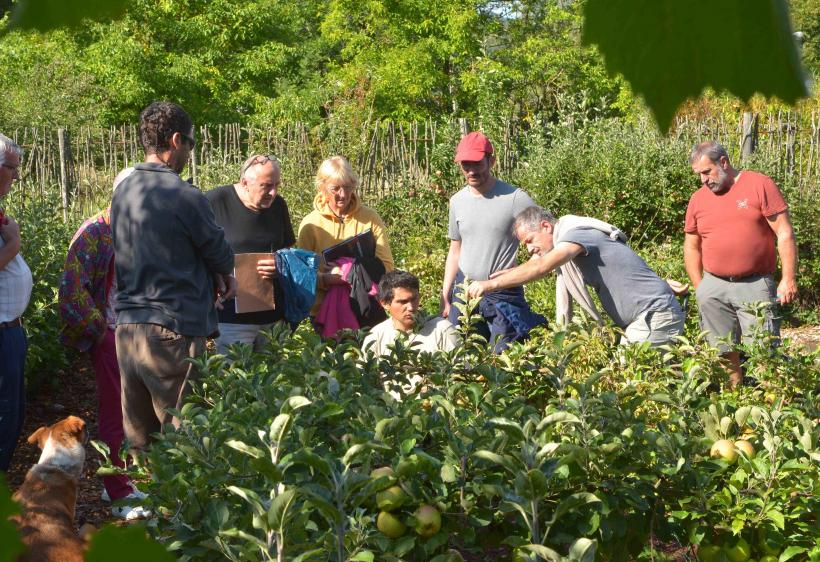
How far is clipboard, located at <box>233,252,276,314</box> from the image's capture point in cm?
493

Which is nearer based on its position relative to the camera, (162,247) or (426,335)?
(162,247)

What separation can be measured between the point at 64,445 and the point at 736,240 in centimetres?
386

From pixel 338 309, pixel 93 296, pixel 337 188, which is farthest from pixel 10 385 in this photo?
pixel 337 188

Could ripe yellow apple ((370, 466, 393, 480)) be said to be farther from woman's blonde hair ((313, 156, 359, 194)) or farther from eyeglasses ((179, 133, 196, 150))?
woman's blonde hair ((313, 156, 359, 194))

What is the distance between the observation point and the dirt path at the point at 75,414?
5285 millimetres

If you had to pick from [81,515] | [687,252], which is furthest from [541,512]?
[687,252]

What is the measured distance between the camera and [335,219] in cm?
551

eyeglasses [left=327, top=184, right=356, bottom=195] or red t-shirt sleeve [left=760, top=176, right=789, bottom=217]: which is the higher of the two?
eyeglasses [left=327, top=184, right=356, bottom=195]

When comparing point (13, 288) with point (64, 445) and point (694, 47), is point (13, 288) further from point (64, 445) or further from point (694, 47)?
point (694, 47)

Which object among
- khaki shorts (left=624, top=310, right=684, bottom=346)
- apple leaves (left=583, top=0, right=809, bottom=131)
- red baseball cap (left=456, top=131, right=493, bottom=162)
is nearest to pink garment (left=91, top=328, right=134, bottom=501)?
red baseball cap (left=456, top=131, right=493, bottom=162)

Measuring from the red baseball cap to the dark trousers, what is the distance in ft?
8.65

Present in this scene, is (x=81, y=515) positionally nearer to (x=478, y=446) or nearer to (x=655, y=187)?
(x=478, y=446)

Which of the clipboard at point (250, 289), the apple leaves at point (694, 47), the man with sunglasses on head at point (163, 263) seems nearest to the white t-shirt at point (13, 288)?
Result: the man with sunglasses on head at point (163, 263)

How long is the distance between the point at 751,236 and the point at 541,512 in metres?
3.92
